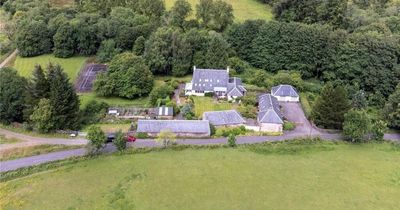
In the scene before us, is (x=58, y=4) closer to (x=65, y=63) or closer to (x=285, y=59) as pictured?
(x=65, y=63)

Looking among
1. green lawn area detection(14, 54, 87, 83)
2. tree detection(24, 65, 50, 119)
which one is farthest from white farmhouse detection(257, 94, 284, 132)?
green lawn area detection(14, 54, 87, 83)

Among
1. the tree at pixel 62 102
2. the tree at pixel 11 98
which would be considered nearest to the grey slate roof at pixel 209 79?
the tree at pixel 62 102

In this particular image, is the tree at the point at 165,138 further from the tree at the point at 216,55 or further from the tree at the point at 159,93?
the tree at the point at 216,55

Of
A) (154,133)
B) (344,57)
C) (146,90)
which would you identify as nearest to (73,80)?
(146,90)

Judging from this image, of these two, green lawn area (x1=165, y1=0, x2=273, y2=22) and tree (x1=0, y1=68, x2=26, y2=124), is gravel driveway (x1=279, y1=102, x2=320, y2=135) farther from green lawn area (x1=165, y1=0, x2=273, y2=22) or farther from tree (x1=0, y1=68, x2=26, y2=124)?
tree (x1=0, y1=68, x2=26, y2=124)

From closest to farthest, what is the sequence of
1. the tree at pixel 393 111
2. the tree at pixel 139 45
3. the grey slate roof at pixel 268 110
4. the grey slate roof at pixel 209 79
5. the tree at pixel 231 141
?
the tree at pixel 231 141
the grey slate roof at pixel 268 110
the tree at pixel 393 111
the grey slate roof at pixel 209 79
the tree at pixel 139 45

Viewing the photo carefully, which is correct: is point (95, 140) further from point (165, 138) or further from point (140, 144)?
point (165, 138)
